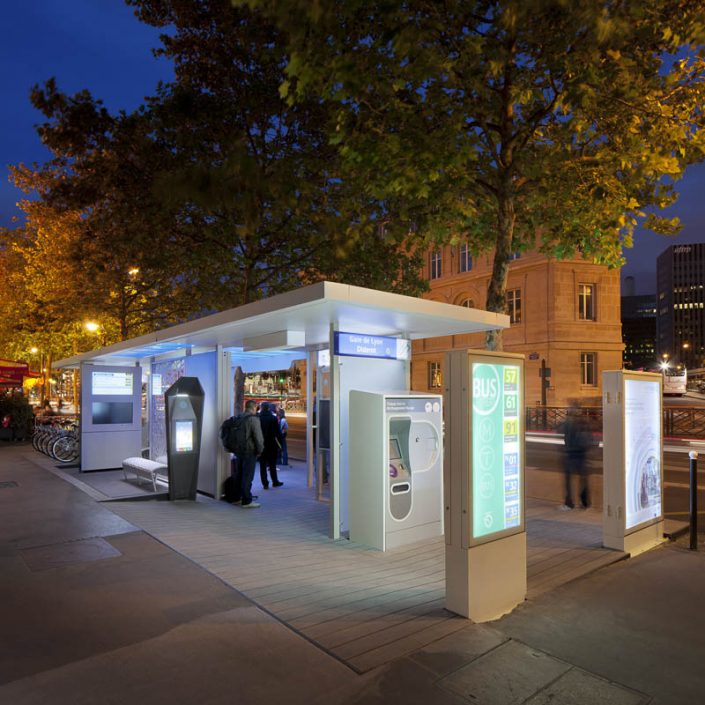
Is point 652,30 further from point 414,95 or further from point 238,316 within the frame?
point 238,316

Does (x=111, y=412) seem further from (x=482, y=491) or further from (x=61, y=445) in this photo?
(x=482, y=491)

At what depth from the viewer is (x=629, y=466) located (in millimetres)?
6793

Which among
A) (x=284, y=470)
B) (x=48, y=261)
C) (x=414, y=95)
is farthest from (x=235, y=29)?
(x=48, y=261)

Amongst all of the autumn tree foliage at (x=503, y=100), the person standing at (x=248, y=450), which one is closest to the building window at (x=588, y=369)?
the autumn tree foliage at (x=503, y=100)

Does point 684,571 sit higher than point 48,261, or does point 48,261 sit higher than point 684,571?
point 48,261

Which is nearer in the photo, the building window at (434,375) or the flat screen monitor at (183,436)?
the flat screen monitor at (183,436)

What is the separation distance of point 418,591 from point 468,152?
6.59 meters

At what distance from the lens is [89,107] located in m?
14.2

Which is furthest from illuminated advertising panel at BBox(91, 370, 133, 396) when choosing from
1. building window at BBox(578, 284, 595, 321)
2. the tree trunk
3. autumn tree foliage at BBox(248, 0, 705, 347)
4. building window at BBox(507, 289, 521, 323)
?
building window at BBox(578, 284, 595, 321)

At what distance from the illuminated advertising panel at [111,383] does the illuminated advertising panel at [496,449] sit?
10816mm

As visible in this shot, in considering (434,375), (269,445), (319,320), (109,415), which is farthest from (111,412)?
(434,375)

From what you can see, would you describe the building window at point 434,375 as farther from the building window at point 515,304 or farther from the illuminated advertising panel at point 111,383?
the illuminated advertising panel at point 111,383

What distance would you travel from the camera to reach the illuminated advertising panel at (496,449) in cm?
467

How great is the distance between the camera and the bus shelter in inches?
261
